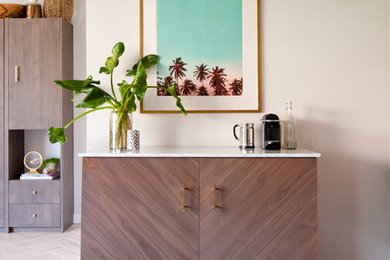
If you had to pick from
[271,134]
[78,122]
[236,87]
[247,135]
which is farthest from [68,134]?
[271,134]

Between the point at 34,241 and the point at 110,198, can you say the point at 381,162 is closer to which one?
the point at 110,198

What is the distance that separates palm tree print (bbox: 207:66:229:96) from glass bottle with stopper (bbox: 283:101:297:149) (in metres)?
0.42

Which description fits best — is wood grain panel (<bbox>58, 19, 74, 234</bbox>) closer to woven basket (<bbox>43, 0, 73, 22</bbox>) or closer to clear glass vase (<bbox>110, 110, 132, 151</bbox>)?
woven basket (<bbox>43, 0, 73, 22</bbox>)

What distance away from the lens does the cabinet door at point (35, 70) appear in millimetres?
3289

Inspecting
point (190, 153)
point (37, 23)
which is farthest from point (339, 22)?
point (37, 23)

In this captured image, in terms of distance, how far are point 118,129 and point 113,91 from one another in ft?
0.89

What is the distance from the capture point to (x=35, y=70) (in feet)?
10.8

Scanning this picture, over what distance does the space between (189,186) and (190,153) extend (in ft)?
0.58

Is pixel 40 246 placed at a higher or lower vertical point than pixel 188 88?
lower

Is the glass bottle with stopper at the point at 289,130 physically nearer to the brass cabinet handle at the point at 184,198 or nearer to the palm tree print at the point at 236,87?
the palm tree print at the point at 236,87

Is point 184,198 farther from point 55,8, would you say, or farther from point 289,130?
point 55,8

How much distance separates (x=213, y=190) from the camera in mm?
1836

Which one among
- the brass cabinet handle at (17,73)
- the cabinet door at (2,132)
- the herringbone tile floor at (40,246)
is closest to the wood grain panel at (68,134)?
the herringbone tile floor at (40,246)

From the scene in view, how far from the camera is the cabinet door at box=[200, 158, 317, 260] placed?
1822mm
